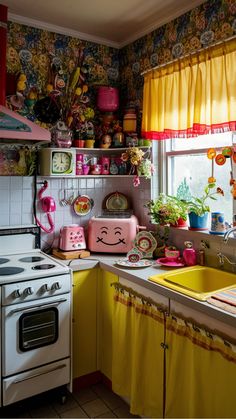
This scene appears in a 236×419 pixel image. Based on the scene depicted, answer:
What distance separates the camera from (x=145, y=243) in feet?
8.48

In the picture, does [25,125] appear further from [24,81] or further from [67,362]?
[67,362]

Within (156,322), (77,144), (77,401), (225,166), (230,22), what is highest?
(230,22)

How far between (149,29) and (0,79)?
1.26m

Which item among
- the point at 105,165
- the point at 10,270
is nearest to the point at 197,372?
the point at 10,270

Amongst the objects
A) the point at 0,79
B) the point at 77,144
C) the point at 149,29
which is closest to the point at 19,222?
the point at 77,144

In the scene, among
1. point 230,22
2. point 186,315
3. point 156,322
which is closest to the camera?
point 186,315

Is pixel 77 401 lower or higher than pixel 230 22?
lower

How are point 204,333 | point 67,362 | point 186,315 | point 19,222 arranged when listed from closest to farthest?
point 204,333
point 186,315
point 67,362
point 19,222

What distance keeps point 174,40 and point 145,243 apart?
1527 millimetres

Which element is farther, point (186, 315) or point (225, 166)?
point (225, 166)

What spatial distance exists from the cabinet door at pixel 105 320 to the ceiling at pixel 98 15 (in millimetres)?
1911

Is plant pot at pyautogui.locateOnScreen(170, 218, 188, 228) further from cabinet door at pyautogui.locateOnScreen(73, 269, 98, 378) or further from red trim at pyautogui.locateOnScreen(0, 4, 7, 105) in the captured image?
red trim at pyautogui.locateOnScreen(0, 4, 7, 105)

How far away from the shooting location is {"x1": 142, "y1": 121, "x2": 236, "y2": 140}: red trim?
212 cm

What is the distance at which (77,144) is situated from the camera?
2773 mm
